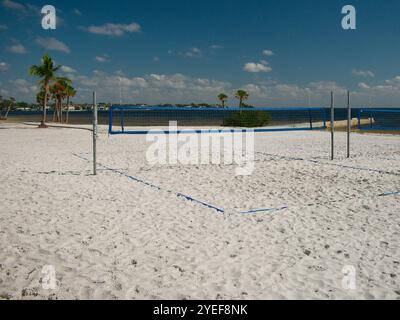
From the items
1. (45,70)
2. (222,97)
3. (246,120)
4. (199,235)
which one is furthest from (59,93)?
(199,235)

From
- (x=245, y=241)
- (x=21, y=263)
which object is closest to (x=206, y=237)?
(x=245, y=241)

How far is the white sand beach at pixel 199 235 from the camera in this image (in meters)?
3.12

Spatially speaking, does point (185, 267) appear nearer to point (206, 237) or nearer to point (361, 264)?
point (206, 237)

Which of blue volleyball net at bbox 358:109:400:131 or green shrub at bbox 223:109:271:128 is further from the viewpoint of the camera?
green shrub at bbox 223:109:271:128

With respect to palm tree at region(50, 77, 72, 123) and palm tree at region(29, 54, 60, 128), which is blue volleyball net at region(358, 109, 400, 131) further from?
palm tree at region(50, 77, 72, 123)

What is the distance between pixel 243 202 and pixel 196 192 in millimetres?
1052

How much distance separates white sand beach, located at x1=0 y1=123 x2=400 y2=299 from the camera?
10.2 feet

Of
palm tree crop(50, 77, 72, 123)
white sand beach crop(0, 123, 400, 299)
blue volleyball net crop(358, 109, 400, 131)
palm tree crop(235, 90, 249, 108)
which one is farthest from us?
palm tree crop(235, 90, 249, 108)

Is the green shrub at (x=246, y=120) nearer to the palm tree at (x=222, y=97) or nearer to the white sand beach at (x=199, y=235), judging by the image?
the white sand beach at (x=199, y=235)

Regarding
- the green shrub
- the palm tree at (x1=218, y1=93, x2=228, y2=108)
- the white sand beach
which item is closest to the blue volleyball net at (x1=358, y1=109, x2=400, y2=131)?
the green shrub

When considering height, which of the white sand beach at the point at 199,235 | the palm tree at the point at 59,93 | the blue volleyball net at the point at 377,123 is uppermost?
the palm tree at the point at 59,93

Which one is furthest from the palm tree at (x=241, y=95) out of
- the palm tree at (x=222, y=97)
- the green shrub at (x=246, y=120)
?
the green shrub at (x=246, y=120)

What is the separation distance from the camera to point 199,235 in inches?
170

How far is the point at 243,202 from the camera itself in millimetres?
5809
